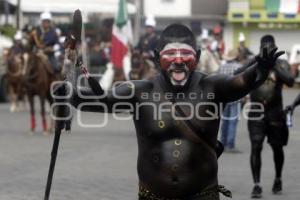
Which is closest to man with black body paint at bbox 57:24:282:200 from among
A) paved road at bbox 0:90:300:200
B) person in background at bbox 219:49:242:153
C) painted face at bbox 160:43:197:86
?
painted face at bbox 160:43:197:86

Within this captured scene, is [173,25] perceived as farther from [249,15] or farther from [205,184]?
[249,15]

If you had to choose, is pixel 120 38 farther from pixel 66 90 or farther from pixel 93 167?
pixel 66 90

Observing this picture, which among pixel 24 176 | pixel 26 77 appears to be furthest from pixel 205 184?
pixel 26 77

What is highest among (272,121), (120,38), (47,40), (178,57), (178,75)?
(178,57)

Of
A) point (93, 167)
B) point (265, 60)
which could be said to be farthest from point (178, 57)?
point (93, 167)

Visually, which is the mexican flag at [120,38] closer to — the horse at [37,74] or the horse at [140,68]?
the horse at [140,68]

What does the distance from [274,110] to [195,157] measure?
4.96 meters

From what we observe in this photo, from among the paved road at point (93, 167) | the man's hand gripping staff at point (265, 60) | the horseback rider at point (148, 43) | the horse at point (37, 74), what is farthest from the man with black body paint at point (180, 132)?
the horseback rider at point (148, 43)

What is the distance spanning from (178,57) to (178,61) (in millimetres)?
35

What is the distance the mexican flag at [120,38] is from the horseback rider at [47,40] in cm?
427

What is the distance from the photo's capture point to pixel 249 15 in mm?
49250

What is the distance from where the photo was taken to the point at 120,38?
23344mm

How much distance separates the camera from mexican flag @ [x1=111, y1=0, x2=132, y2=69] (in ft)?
74.8

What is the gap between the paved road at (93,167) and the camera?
10.2 meters
